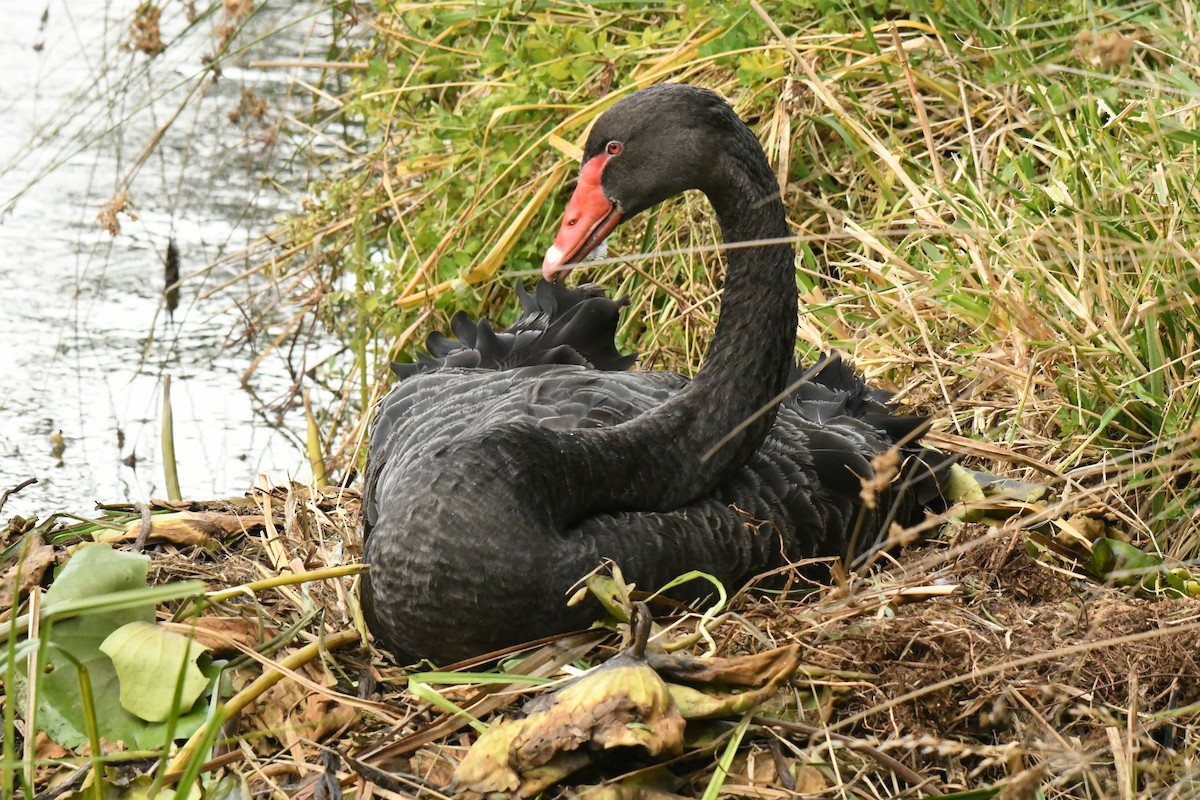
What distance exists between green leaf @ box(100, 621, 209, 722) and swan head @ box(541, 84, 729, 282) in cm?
93

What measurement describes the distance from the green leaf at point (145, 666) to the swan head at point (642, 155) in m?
0.93

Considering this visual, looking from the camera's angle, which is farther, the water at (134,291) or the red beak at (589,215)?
the water at (134,291)

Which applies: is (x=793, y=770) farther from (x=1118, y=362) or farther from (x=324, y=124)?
(x=324, y=124)

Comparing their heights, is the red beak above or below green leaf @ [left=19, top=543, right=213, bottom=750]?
above

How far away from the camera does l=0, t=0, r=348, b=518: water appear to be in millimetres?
3781

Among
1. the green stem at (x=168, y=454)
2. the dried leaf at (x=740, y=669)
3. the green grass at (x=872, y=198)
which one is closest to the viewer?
the dried leaf at (x=740, y=669)

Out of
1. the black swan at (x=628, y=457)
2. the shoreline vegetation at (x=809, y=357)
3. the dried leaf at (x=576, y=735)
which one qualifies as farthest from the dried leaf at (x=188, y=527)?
the dried leaf at (x=576, y=735)

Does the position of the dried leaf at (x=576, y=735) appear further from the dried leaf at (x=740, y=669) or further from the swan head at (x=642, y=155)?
the swan head at (x=642, y=155)

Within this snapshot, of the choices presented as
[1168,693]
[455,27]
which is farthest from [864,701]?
[455,27]

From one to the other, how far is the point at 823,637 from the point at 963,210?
147 centimetres

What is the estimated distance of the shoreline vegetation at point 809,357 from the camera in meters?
2.00

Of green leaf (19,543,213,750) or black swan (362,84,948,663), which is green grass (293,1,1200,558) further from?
green leaf (19,543,213,750)

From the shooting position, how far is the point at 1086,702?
2088 mm

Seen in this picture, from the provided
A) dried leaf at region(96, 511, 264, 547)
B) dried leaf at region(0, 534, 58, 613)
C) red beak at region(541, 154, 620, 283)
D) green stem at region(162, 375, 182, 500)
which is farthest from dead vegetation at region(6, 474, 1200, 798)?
green stem at region(162, 375, 182, 500)
